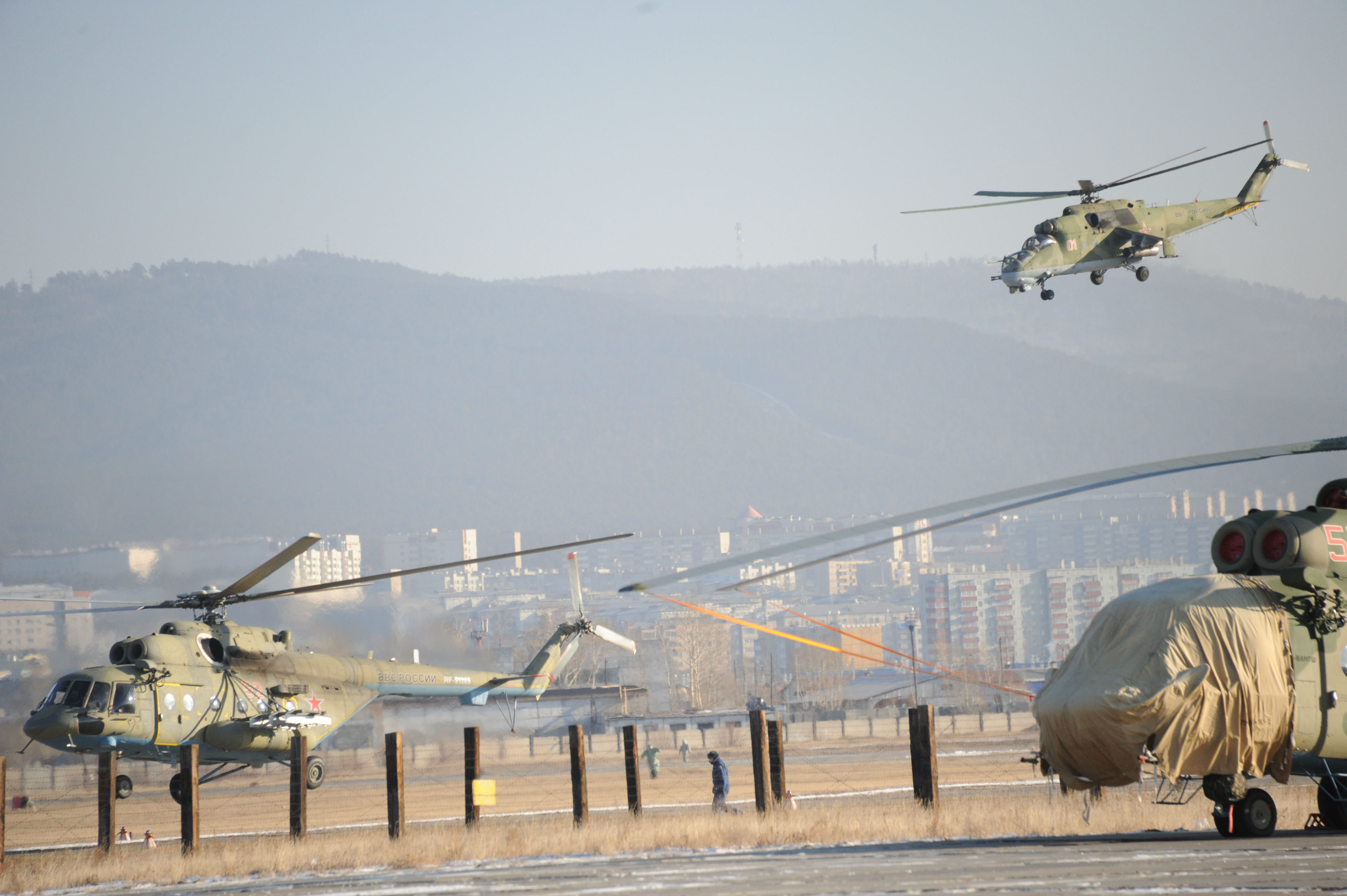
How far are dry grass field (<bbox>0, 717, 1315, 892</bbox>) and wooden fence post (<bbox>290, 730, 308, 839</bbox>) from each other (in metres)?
0.33

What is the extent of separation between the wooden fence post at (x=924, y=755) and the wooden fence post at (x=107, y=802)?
11.2 meters

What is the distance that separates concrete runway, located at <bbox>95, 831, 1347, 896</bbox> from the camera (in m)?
11.7

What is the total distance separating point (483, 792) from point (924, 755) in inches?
267

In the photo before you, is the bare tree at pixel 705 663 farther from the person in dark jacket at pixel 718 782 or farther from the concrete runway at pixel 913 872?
the concrete runway at pixel 913 872

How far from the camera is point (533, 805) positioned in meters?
35.3

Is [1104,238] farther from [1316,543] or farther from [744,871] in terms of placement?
[744,871]

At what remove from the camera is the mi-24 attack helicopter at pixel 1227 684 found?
1433 centimetres

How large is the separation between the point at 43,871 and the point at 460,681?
47.6 feet

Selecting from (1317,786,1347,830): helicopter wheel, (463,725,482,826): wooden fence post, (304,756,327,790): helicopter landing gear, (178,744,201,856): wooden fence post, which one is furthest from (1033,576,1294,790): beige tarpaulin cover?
(304,756,327,790): helicopter landing gear

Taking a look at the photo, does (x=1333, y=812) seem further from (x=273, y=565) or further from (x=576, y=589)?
(x=576, y=589)

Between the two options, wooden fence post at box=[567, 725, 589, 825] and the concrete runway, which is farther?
wooden fence post at box=[567, 725, 589, 825]

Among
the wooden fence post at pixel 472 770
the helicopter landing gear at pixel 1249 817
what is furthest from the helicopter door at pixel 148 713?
the helicopter landing gear at pixel 1249 817

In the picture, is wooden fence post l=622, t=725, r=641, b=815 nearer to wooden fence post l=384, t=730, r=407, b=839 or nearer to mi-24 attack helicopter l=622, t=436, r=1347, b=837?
wooden fence post l=384, t=730, r=407, b=839

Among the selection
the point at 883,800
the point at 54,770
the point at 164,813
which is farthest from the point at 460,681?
the point at 54,770
